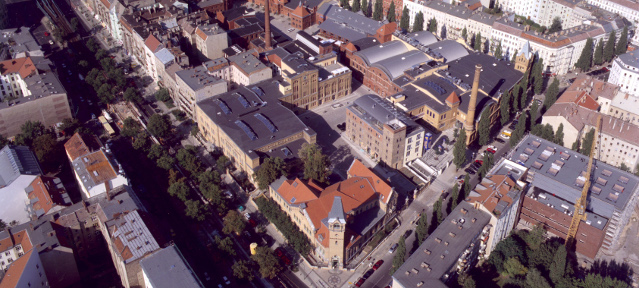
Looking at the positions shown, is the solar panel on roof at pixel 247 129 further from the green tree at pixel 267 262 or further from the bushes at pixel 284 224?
the green tree at pixel 267 262

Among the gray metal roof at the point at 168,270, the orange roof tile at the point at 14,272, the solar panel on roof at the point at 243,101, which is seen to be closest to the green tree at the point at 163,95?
the solar panel on roof at the point at 243,101

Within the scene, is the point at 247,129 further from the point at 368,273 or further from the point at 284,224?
the point at 368,273

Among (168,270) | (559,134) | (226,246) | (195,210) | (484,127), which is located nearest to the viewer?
(168,270)

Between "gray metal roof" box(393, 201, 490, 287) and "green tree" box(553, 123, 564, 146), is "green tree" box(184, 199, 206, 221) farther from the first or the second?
"green tree" box(553, 123, 564, 146)

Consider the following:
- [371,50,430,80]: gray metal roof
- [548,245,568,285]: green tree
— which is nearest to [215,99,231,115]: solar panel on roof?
[371,50,430,80]: gray metal roof

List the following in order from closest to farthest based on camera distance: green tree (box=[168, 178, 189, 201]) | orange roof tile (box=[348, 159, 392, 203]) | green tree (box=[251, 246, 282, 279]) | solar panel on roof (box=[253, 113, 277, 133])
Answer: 1. green tree (box=[251, 246, 282, 279])
2. orange roof tile (box=[348, 159, 392, 203])
3. green tree (box=[168, 178, 189, 201])
4. solar panel on roof (box=[253, 113, 277, 133])

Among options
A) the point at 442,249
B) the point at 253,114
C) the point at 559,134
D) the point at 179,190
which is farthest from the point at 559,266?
the point at 179,190

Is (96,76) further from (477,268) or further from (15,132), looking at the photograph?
(477,268)
